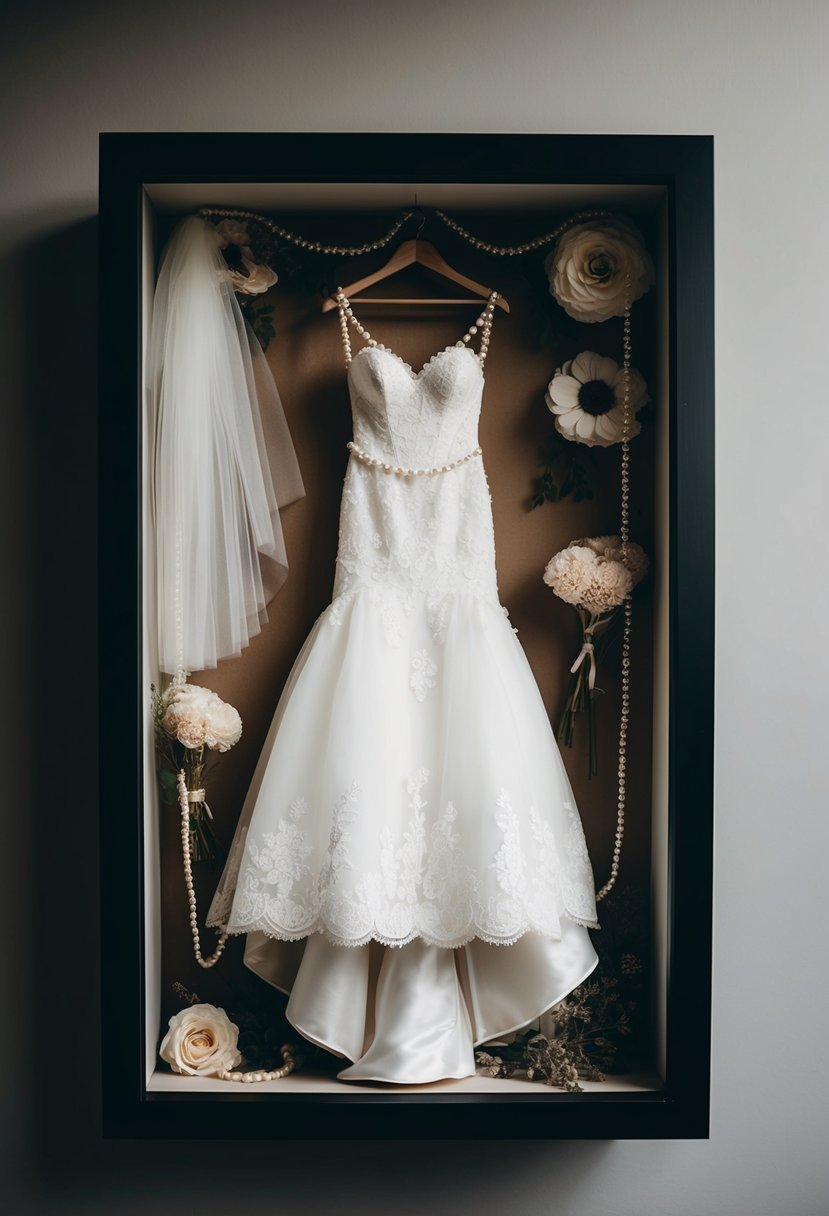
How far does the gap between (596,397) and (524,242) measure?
1.28ft

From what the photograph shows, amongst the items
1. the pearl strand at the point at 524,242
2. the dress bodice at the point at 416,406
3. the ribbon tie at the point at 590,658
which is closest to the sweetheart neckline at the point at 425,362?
the dress bodice at the point at 416,406

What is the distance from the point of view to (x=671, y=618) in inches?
74.5

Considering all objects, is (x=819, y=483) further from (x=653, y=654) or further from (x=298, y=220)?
(x=298, y=220)

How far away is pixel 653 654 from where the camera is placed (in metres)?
2.16

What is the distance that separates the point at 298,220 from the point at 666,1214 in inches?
92.6

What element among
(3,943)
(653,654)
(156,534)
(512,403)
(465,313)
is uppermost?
(465,313)

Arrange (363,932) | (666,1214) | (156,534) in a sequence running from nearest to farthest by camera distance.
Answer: (363,932) → (156,534) → (666,1214)

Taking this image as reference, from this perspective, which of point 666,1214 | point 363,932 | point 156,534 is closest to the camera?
point 363,932

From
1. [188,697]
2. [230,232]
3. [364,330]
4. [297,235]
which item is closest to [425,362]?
[364,330]

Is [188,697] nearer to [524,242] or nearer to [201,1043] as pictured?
[201,1043]

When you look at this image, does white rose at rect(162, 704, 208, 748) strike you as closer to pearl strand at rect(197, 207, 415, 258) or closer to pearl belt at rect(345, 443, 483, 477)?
pearl belt at rect(345, 443, 483, 477)

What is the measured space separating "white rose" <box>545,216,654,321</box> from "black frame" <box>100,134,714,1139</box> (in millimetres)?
197

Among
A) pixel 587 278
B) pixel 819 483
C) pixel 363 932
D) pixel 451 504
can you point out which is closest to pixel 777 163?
pixel 587 278

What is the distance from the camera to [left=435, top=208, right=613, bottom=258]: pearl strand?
2.09m
